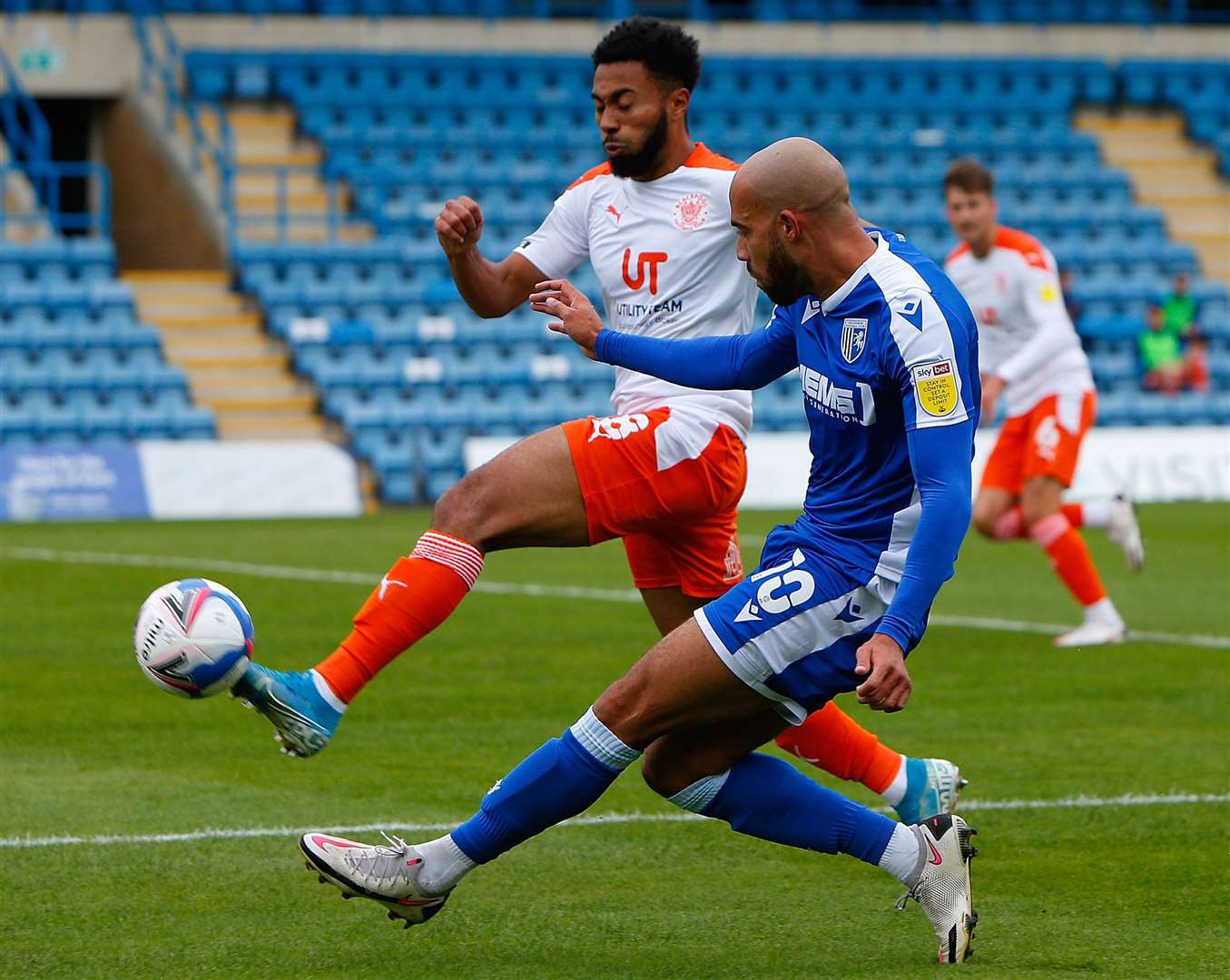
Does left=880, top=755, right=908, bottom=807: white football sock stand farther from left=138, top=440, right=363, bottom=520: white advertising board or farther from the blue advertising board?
the blue advertising board

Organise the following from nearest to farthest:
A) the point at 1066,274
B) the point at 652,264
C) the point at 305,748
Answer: the point at 305,748 < the point at 652,264 < the point at 1066,274

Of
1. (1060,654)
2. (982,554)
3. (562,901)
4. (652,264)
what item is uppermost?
(652,264)

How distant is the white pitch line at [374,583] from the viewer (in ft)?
36.6

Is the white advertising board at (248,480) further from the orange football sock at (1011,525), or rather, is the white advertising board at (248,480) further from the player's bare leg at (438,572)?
the player's bare leg at (438,572)

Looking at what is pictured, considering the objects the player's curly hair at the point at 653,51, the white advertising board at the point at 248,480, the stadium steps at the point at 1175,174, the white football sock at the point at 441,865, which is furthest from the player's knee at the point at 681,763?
the stadium steps at the point at 1175,174

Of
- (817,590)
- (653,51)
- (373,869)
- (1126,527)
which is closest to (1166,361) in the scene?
(1126,527)

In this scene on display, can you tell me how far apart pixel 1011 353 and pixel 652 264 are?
5.57 metres

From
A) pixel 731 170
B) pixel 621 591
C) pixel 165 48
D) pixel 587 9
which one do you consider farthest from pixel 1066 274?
pixel 731 170

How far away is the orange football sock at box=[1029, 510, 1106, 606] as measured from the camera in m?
10.7

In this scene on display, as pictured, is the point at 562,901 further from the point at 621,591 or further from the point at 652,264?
the point at 621,591

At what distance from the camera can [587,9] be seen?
29.6 metres

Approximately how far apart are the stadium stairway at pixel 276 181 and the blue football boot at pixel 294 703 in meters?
19.6

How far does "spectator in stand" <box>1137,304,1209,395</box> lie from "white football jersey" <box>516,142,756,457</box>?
19.7 m

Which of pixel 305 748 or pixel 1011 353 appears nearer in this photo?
pixel 305 748
